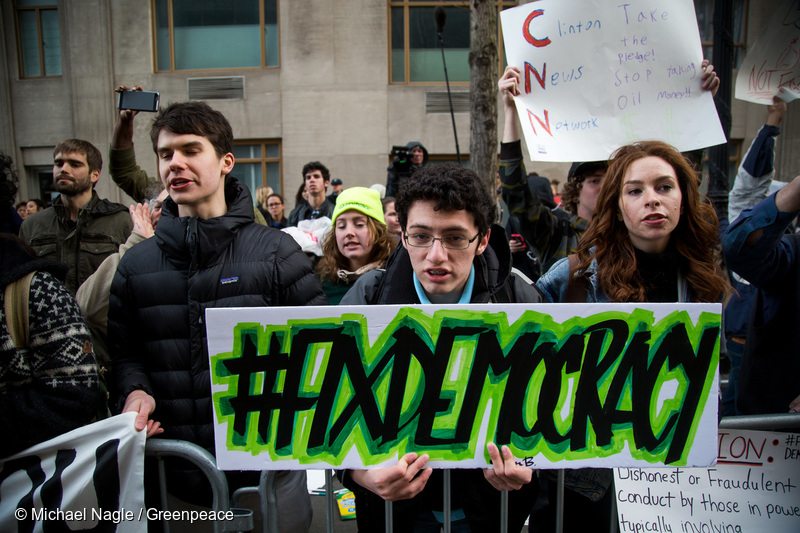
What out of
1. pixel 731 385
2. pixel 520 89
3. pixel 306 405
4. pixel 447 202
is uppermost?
pixel 520 89

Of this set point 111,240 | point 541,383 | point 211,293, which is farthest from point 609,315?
point 111,240

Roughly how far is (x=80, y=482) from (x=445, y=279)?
132 centimetres

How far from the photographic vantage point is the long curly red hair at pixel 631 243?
1999 mm

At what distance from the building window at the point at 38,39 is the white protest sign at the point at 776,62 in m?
16.3

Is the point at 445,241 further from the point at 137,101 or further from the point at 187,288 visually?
the point at 137,101

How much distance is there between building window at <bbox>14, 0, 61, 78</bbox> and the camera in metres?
14.6

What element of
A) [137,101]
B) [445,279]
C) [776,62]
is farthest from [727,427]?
[137,101]

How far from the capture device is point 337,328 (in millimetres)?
1632

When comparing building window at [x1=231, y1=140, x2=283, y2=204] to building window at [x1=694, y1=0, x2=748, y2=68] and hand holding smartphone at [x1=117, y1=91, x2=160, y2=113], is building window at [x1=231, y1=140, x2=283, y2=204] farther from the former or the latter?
hand holding smartphone at [x1=117, y1=91, x2=160, y2=113]

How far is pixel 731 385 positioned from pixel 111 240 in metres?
3.53

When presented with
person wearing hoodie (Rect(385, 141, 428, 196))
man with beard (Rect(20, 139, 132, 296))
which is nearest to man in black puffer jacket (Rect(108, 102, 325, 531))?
man with beard (Rect(20, 139, 132, 296))

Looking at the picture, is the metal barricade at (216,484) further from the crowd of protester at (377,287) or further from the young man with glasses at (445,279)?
the young man with glasses at (445,279)

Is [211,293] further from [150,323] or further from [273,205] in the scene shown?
[273,205]

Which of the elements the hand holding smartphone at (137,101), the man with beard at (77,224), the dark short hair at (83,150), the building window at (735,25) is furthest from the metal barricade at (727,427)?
the building window at (735,25)
